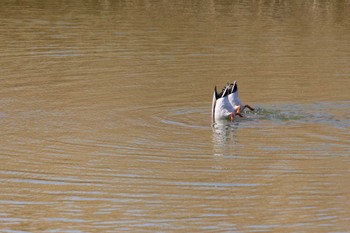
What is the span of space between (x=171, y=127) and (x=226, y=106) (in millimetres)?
932

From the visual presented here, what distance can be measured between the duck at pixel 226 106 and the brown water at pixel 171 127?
0.53ft

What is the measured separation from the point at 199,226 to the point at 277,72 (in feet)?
32.1

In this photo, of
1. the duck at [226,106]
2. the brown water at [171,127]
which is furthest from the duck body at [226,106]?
the brown water at [171,127]

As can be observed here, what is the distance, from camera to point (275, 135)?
1410cm

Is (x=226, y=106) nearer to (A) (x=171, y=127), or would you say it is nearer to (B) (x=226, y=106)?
(B) (x=226, y=106)

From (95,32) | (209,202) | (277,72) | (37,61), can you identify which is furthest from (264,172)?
(95,32)

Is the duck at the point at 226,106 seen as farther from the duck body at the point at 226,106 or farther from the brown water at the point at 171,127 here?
the brown water at the point at 171,127

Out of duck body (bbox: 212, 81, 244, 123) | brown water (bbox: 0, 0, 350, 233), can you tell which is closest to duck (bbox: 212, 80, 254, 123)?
duck body (bbox: 212, 81, 244, 123)

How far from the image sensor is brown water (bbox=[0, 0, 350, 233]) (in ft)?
34.0

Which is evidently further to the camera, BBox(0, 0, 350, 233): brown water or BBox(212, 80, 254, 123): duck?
BBox(212, 80, 254, 123): duck

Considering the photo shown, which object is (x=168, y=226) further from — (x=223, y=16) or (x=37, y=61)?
(x=223, y=16)

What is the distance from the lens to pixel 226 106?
1495 cm

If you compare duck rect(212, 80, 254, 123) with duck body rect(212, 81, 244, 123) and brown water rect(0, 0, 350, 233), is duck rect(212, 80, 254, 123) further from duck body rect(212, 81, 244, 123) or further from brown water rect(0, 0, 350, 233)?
brown water rect(0, 0, 350, 233)

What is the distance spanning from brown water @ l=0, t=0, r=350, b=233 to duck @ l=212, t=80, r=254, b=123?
0.16 m
